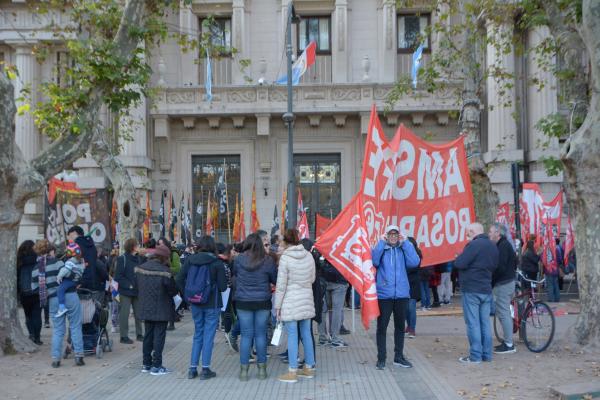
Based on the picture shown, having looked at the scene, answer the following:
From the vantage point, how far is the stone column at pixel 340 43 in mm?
22531

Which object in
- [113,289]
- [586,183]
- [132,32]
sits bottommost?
[113,289]

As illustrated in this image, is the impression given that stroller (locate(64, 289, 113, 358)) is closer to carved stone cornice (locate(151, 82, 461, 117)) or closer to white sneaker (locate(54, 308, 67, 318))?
white sneaker (locate(54, 308, 67, 318))

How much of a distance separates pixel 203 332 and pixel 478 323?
377 cm

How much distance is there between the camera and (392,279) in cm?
868

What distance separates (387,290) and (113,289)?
5408 millimetres

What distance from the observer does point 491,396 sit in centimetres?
732

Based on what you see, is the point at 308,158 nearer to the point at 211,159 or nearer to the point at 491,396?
the point at 211,159

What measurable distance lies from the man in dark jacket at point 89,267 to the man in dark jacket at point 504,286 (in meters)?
6.00

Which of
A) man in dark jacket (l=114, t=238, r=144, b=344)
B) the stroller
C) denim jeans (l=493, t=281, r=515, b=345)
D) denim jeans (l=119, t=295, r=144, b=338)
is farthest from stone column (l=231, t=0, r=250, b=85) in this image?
denim jeans (l=493, t=281, r=515, b=345)

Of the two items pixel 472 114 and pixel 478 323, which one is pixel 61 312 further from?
pixel 472 114

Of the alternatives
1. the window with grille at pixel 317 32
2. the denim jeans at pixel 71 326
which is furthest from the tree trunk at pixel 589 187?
the window with grille at pixel 317 32

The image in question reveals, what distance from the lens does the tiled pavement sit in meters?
7.45

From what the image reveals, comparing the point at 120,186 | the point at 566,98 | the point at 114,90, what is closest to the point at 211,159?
the point at 120,186

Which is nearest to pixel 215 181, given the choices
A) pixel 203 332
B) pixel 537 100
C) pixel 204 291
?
pixel 537 100
